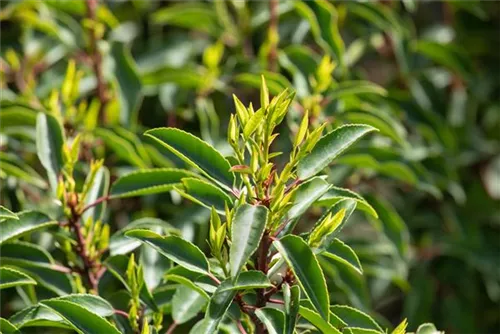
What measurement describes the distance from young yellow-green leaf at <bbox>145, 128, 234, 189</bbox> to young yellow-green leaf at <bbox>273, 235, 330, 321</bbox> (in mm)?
149

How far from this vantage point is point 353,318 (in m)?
1.32

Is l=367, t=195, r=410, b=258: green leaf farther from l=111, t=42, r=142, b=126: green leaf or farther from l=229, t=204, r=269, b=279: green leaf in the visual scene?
l=229, t=204, r=269, b=279: green leaf

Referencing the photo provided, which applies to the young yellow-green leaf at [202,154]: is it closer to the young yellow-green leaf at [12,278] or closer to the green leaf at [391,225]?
the young yellow-green leaf at [12,278]

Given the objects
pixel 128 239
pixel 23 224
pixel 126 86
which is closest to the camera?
pixel 23 224

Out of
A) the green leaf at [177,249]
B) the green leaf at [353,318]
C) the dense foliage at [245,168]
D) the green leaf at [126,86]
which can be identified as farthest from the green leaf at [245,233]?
the green leaf at [126,86]

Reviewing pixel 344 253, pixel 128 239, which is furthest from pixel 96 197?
pixel 344 253

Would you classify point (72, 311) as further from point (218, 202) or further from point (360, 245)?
point (360, 245)

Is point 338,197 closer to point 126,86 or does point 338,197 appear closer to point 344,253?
point 344,253

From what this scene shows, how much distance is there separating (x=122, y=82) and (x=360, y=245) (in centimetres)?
67

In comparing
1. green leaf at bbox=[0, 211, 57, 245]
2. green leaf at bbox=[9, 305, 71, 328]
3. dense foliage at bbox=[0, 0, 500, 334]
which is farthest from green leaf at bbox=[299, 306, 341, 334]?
green leaf at bbox=[0, 211, 57, 245]

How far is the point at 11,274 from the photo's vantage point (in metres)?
1.33

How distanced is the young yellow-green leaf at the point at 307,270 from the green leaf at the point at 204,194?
138 millimetres

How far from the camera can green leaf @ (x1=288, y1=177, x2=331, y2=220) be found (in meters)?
1.26

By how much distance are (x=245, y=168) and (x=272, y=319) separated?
20 centimetres
